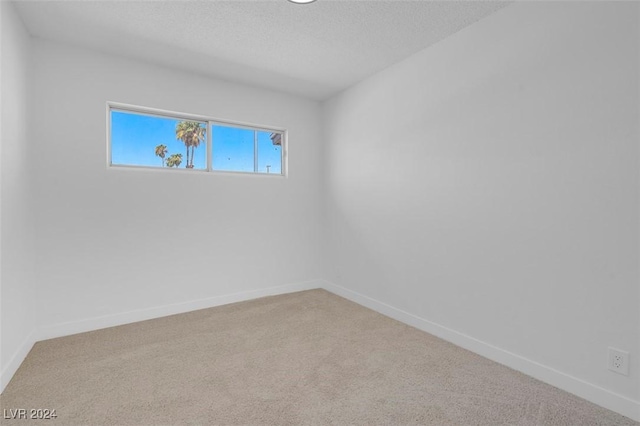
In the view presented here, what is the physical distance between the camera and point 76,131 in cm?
267

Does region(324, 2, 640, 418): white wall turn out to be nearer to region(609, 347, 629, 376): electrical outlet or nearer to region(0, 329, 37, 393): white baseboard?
region(609, 347, 629, 376): electrical outlet

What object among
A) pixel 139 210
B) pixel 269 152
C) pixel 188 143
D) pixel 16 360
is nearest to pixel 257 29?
pixel 188 143

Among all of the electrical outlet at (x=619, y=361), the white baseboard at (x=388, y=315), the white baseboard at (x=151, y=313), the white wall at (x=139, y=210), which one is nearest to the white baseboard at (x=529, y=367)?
the white baseboard at (x=388, y=315)

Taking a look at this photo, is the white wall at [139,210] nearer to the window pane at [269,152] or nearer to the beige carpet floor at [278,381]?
the window pane at [269,152]

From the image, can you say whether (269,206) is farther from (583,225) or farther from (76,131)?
(583,225)

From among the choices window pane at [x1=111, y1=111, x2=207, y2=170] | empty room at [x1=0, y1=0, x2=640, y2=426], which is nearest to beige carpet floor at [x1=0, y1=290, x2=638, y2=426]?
empty room at [x1=0, y1=0, x2=640, y2=426]

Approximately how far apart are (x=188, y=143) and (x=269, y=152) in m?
0.96

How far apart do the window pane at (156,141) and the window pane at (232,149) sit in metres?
0.14

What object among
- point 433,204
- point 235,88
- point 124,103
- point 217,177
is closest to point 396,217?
point 433,204

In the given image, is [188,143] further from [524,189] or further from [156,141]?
[524,189]

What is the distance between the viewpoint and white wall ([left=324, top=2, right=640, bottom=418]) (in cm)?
165

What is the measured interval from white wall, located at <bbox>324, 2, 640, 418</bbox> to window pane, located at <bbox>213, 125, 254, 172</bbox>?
1.58m

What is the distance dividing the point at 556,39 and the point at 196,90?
308 cm

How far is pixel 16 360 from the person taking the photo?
207 centimetres
